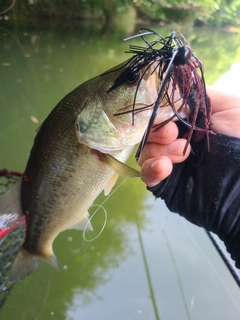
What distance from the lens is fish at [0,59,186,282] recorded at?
1226 millimetres

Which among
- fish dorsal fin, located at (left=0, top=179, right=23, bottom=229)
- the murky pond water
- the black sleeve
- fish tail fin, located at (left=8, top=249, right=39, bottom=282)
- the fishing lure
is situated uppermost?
the fishing lure

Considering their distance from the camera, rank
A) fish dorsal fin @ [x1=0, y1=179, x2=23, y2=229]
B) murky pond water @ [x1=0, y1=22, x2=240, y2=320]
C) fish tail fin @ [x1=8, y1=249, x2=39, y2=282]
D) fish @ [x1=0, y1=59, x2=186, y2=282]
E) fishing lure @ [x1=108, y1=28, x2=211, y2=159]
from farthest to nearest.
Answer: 1. murky pond water @ [x1=0, y1=22, x2=240, y2=320]
2. fish tail fin @ [x1=8, y1=249, x2=39, y2=282]
3. fish dorsal fin @ [x1=0, y1=179, x2=23, y2=229]
4. fish @ [x1=0, y1=59, x2=186, y2=282]
5. fishing lure @ [x1=108, y1=28, x2=211, y2=159]

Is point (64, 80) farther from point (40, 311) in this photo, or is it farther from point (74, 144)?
point (74, 144)

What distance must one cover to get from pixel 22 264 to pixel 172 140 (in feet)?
3.56

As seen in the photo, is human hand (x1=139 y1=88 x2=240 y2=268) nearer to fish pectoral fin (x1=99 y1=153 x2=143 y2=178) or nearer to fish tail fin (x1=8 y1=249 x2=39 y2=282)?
fish pectoral fin (x1=99 y1=153 x2=143 y2=178)

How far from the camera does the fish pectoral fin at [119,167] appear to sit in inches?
48.6

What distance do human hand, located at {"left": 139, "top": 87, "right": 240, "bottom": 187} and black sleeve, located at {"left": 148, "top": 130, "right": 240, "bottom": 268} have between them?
7 cm

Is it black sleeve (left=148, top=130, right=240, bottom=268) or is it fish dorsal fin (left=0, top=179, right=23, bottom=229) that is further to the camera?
fish dorsal fin (left=0, top=179, right=23, bottom=229)

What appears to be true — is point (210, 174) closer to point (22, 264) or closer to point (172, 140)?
point (172, 140)

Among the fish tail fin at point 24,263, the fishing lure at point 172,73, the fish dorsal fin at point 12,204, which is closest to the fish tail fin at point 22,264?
the fish tail fin at point 24,263

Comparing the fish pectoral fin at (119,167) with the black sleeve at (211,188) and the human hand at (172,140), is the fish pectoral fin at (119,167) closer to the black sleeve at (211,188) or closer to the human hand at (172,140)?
the human hand at (172,140)

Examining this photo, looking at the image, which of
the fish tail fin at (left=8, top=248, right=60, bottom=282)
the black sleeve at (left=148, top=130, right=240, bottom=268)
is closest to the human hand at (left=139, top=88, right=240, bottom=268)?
the black sleeve at (left=148, top=130, right=240, bottom=268)

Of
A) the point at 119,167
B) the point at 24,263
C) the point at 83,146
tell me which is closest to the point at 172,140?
the point at 119,167

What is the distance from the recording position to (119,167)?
1260 millimetres
